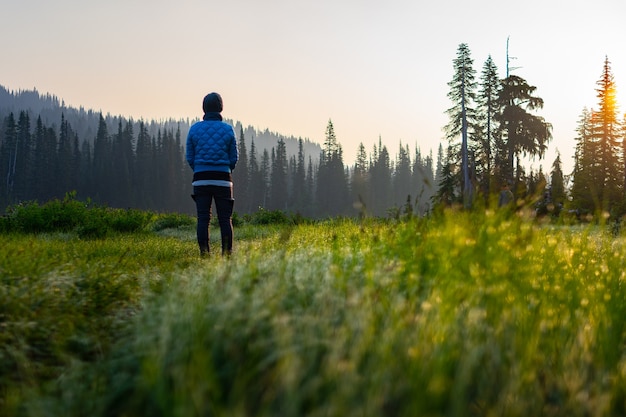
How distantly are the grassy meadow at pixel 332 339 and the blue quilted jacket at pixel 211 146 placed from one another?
3468mm

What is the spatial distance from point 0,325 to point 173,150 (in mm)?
112449

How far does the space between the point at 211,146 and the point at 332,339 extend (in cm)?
562

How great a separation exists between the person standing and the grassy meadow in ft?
10.9

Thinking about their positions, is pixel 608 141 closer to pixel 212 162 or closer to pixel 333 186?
pixel 212 162

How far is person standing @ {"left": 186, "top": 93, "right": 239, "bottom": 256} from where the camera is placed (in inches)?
284

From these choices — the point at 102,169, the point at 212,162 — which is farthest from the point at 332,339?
the point at 102,169

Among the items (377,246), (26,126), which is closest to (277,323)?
(377,246)

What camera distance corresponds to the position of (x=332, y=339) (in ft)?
6.97

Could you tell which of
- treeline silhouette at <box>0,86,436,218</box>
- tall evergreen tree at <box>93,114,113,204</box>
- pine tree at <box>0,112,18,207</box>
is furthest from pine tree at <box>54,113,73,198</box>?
pine tree at <box>0,112,18,207</box>

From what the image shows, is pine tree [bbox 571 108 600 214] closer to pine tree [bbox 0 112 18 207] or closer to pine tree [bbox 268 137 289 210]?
pine tree [bbox 268 137 289 210]

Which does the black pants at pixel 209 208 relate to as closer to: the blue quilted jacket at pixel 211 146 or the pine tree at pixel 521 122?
the blue quilted jacket at pixel 211 146

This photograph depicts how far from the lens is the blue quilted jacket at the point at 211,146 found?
720 cm

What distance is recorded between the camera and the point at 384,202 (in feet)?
386

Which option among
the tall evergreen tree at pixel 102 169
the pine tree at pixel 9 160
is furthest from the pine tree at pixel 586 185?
the pine tree at pixel 9 160
